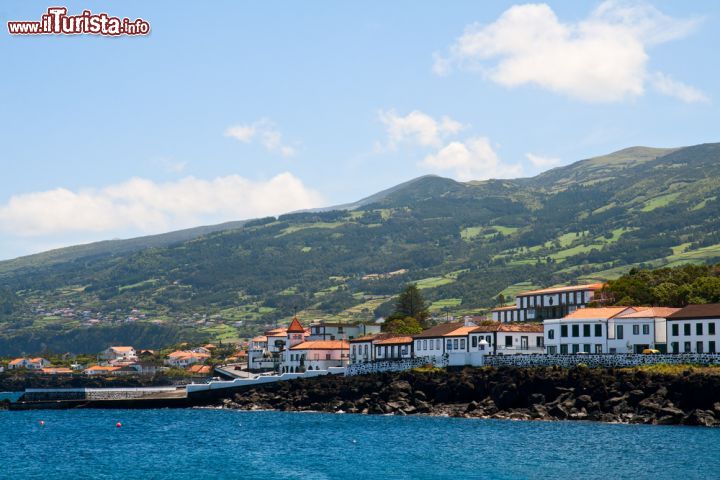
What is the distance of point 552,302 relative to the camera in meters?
147

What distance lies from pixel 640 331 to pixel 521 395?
708 inches

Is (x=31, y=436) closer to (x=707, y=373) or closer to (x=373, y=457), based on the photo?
(x=373, y=457)

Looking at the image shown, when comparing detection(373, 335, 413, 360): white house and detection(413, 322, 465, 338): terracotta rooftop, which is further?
detection(373, 335, 413, 360): white house

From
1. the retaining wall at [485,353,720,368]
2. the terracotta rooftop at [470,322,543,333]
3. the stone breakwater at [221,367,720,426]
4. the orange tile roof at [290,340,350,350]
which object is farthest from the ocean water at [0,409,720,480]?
the orange tile roof at [290,340,350,350]

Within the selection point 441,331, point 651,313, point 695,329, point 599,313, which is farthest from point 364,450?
point 441,331

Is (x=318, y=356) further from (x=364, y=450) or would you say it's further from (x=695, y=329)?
(x=364, y=450)

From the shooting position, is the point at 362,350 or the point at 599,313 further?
the point at 362,350

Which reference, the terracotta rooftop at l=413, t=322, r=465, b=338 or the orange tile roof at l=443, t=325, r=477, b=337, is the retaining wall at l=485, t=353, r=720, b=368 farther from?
the terracotta rooftop at l=413, t=322, r=465, b=338

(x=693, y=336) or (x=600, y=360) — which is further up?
(x=693, y=336)

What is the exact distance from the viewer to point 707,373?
3278 inches

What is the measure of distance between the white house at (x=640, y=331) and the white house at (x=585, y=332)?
28 cm

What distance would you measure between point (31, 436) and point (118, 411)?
28320mm

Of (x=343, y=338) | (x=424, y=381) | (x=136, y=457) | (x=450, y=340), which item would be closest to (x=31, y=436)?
(x=136, y=457)

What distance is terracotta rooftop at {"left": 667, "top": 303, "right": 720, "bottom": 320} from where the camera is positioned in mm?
96700
